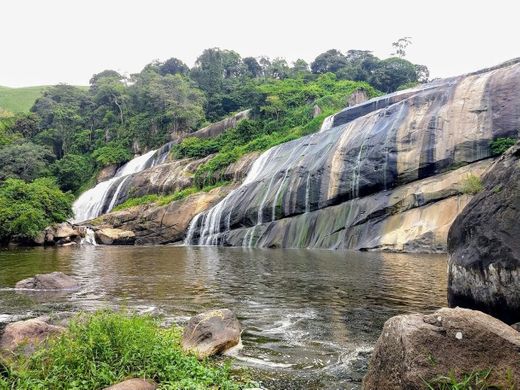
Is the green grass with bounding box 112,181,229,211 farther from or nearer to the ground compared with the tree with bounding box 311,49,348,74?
nearer to the ground

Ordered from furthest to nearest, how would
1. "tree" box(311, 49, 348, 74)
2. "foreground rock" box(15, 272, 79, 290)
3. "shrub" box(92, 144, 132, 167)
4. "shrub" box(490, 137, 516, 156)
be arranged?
"tree" box(311, 49, 348, 74) < "shrub" box(92, 144, 132, 167) < "shrub" box(490, 137, 516, 156) < "foreground rock" box(15, 272, 79, 290)

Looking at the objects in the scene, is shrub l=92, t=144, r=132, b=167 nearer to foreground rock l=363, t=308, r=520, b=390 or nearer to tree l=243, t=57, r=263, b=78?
tree l=243, t=57, r=263, b=78

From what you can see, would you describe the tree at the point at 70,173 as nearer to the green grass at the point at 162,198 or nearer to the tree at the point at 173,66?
the green grass at the point at 162,198

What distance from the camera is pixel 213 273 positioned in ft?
62.2

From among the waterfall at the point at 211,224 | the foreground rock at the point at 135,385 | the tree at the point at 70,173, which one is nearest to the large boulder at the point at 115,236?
the waterfall at the point at 211,224

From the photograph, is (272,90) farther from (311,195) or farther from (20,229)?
(20,229)

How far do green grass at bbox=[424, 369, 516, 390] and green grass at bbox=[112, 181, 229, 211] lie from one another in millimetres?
41771

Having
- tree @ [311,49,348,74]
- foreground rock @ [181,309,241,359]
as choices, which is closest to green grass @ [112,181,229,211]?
foreground rock @ [181,309,241,359]

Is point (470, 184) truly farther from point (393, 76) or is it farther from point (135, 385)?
point (393, 76)

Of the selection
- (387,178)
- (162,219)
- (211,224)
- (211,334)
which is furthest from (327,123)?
(211,334)

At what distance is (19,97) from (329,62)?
394ft

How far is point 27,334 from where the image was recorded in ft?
23.1

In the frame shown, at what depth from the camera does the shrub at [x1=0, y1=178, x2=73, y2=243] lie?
38438mm

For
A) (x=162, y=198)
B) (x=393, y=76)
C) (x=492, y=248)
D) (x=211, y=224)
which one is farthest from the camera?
(x=393, y=76)
